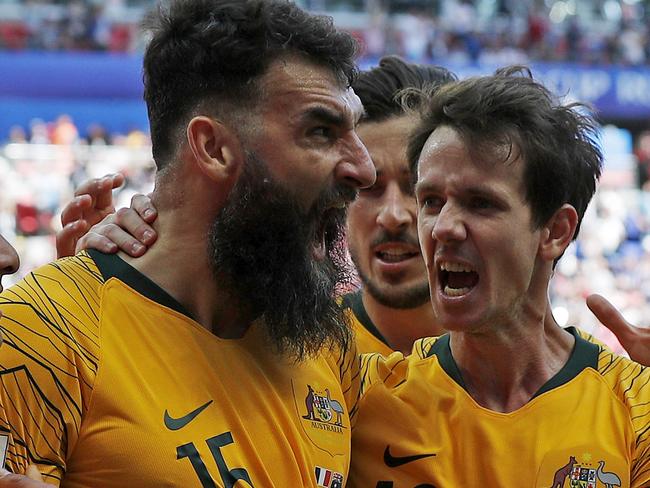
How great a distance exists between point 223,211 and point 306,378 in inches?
22.8

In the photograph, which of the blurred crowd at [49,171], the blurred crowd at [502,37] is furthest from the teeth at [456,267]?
the blurred crowd at [502,37]

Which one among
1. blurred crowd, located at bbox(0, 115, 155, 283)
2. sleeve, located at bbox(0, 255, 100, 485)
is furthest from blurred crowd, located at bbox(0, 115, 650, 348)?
sleeve, located at bbox(0, 255, 100, 485)

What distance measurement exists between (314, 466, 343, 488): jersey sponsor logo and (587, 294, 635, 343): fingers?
103cm

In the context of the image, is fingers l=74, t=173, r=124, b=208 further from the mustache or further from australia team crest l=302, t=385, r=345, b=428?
the mustache

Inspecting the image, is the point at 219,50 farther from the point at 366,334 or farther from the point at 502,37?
A: the point at 502,37

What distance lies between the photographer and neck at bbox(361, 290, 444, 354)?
4465mm

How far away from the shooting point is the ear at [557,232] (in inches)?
138

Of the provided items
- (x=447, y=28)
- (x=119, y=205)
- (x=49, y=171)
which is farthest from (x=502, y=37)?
(x=119, y=205)

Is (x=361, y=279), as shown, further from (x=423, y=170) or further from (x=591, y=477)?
(x=591, y=477)

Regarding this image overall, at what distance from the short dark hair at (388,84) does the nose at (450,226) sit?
111 cm

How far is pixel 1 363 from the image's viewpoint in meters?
2.57

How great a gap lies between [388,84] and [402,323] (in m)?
1.02

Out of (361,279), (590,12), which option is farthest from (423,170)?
(590,12)

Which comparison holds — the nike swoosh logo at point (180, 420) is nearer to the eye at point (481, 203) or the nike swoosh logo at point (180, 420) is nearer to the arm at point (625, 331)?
the eye at point (481, 203)
